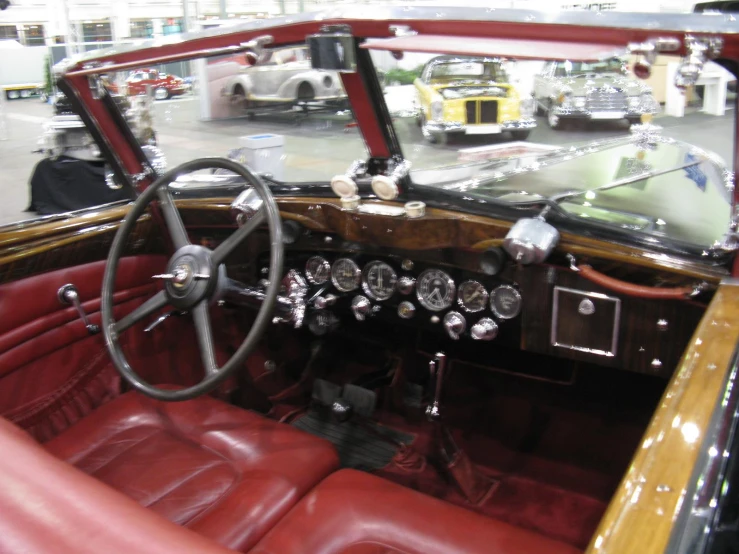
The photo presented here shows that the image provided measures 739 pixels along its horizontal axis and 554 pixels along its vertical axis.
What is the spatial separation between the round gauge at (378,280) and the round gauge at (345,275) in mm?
29

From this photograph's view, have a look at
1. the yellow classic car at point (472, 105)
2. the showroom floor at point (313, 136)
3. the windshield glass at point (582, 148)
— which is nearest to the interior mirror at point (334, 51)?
the windshield glass at point (582, 148)

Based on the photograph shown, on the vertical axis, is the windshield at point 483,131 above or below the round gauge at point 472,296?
above

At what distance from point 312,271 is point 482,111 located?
1.49 meters

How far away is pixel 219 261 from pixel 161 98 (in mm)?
1031

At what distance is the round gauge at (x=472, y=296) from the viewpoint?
7.00ft

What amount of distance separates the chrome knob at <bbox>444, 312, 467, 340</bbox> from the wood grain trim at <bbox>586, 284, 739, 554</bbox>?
3.05 feet

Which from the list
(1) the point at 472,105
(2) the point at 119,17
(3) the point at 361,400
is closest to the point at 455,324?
(3) the point at 361,400

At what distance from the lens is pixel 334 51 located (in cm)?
181

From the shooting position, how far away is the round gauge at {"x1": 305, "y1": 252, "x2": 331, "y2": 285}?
2398mm

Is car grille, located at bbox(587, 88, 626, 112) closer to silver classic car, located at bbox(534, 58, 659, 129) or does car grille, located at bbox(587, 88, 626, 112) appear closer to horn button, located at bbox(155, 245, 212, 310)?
silver classic car, located at bbox(534, 58, 659, 129)

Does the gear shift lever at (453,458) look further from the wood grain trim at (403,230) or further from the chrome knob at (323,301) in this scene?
the wood grain trim at (403,230)

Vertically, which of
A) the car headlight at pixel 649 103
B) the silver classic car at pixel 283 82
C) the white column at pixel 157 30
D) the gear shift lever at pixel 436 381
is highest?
the white column at pixel 157 30

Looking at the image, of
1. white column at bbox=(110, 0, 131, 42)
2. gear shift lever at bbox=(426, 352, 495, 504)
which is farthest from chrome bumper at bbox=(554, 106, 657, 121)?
white column at bbox=(110, 0, 131, 42)

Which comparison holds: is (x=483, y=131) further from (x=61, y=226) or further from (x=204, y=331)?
(x=61, y=226)
